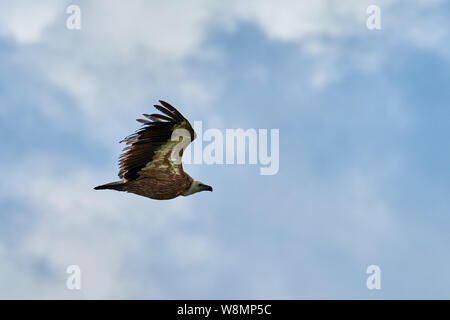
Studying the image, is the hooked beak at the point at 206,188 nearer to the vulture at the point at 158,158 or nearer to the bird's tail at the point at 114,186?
the vulture at the point at 158,158

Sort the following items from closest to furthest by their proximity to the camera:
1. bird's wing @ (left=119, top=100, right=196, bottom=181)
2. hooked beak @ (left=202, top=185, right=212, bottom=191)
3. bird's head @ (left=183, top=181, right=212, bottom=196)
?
bird's wing @ (left=119, top=100, right=196, bottom=181)
bird's head @ (left=183, top=181, right=212, bottom=196)
hooked beak @ (left=202, top=185, right=212, bottom=191)

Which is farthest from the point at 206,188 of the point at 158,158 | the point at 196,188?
the point at 158,158

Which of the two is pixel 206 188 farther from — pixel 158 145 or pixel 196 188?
pixel 158 145

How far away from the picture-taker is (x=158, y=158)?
19281 mm

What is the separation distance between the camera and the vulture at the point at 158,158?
18750mm

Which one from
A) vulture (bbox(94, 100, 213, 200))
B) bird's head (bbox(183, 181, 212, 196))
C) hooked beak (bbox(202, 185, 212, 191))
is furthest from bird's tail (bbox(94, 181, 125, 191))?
hooked beak (bbox(202, 185, 212, 191))

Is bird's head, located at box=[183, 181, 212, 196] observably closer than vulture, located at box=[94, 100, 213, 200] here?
No

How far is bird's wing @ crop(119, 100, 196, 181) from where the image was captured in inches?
737

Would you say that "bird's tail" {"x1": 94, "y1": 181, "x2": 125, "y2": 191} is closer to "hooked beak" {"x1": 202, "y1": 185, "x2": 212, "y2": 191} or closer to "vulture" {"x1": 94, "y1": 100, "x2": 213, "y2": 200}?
"vulture" {"x1": 94, "y1": 100, "x2": 213, "y2": 200}

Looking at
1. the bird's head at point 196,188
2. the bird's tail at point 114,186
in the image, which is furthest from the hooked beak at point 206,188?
the bird's tail at point 114,186
